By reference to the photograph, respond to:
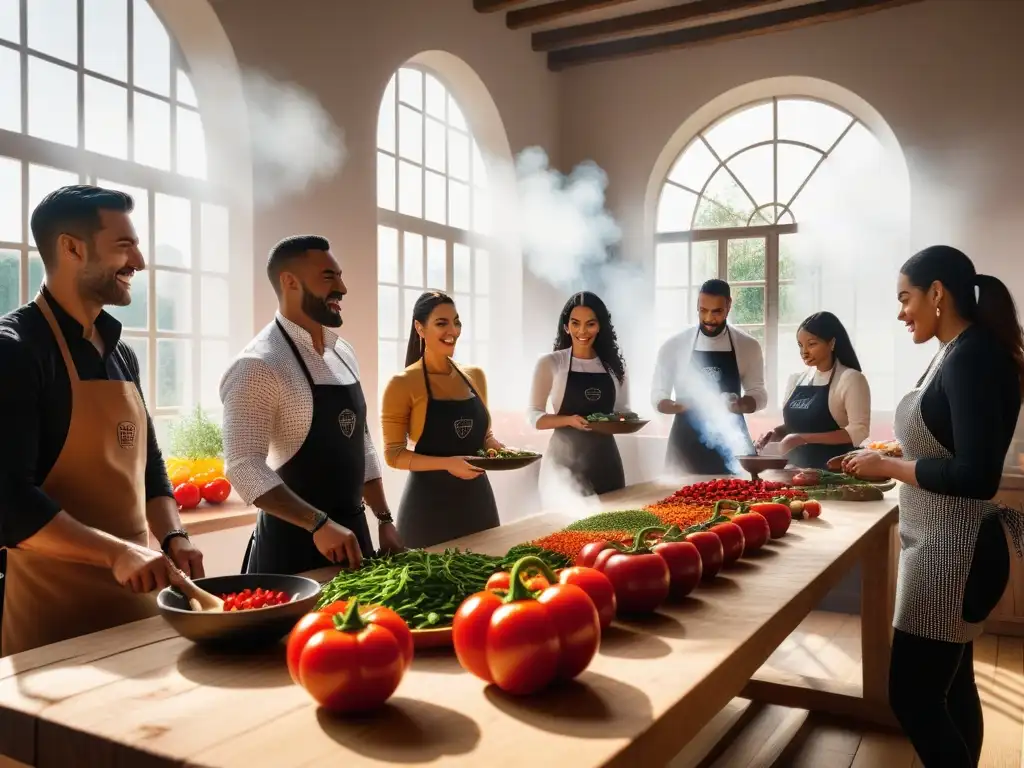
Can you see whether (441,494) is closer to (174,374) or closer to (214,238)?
(174,374)


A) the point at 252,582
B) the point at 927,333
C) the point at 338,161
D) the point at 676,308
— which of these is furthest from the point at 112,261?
the point at 676,308

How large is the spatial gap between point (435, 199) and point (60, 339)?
474cm

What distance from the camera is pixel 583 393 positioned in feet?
15.4

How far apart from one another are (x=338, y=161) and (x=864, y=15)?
4.00 m

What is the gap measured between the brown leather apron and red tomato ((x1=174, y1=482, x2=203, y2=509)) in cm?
167

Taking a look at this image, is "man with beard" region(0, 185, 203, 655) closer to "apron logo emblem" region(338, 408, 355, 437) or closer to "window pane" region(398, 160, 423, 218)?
"apron logo emblem" region(338, 408, 355, 437)

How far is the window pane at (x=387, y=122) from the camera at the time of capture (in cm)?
596

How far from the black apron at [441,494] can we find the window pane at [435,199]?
308 centimetres

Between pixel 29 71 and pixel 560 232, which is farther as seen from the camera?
pixel 560 232

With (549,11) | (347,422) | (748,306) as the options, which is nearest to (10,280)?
(347,422)

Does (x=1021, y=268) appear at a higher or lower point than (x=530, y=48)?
lower

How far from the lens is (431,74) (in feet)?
21.0

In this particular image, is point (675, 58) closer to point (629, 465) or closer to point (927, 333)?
point (629, 465)

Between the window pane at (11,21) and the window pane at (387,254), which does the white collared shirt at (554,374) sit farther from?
the window pane at (11,21)
